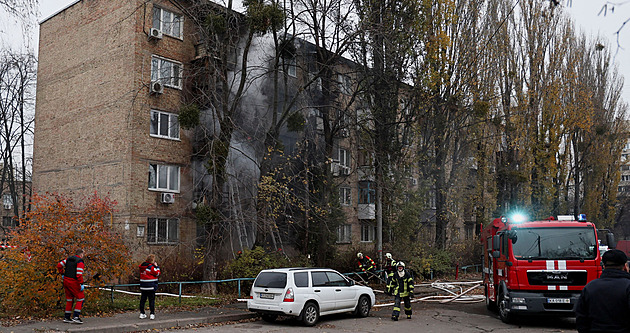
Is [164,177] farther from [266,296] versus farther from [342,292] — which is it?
[342,292]

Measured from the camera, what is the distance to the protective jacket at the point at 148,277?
1301cm

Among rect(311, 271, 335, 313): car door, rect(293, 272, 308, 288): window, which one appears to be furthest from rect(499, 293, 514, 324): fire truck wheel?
rect(293, 272, 308, 288): window

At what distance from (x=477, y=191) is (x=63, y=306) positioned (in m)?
24.1

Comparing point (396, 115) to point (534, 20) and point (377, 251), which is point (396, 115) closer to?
point (377, 251)

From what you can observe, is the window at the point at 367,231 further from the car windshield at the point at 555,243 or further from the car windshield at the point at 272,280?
the car windshield at the point at 272,280

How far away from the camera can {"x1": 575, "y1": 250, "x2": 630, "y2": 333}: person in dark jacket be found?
17.1 ft

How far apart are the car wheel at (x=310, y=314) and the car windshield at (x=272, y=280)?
85 cm

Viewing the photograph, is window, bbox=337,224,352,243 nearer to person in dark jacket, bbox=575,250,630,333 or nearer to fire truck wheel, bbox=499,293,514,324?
fire truck wheel, bbox=499,293,514,324

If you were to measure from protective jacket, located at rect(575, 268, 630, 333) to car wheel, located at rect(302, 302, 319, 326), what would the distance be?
338 inches

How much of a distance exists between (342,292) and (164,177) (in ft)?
40.2

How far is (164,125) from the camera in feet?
77.7

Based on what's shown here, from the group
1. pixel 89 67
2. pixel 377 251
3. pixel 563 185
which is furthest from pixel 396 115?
pixel 563 185

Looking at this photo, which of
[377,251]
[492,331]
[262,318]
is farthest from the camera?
[377,251]

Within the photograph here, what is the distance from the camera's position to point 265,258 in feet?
63.1
